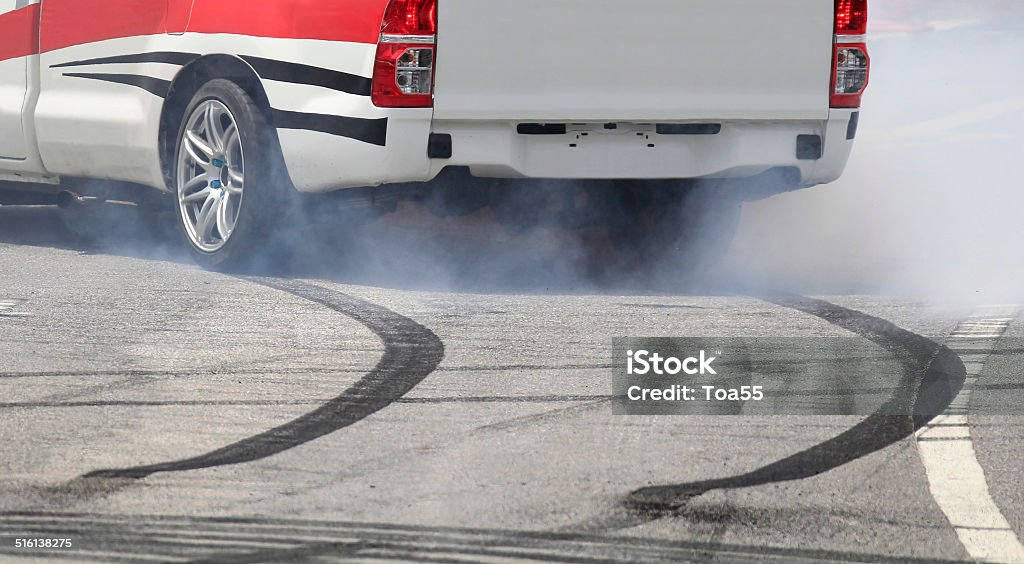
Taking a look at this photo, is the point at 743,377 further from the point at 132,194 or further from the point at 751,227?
the point at 751,227

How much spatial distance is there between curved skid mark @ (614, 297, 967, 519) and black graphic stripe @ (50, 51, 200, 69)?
3.03 metres

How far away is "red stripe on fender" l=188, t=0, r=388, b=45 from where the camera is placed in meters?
7.33

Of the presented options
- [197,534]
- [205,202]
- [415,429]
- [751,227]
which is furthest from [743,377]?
[751,227]

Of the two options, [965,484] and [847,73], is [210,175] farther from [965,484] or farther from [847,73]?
A: [965,484]

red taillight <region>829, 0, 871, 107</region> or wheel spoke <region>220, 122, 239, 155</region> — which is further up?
red taillight <region>829, 0, 871, 107</region>

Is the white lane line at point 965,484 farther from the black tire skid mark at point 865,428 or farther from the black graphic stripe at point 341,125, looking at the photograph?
the black graphic stripe at point 341,125

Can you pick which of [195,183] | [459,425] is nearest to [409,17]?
[195,183]

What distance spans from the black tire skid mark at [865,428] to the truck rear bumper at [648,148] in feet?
2.99

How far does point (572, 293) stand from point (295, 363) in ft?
6.94

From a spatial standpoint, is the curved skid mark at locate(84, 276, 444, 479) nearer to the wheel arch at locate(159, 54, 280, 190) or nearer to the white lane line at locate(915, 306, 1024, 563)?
the wheel arch at locate(159, 54, 280, 190)

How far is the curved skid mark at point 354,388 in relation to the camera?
4.54 meters

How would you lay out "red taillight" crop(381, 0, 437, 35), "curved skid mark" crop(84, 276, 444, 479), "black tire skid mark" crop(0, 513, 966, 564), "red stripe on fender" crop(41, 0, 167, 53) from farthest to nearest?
"red stripe on fender" crop(41, 0, 167, 53)
"red taillight" crop(381, 0, 437, 35)
"curved skid mark" crop(84, 276, 444, 479)
"black tire skid mark" crop(0, 513, 966, 564)

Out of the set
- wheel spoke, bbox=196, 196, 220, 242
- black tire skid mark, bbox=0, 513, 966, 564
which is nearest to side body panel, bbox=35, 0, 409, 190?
wheel spoke, bbox=196, 196, 220, 242

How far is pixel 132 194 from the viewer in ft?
28.8
